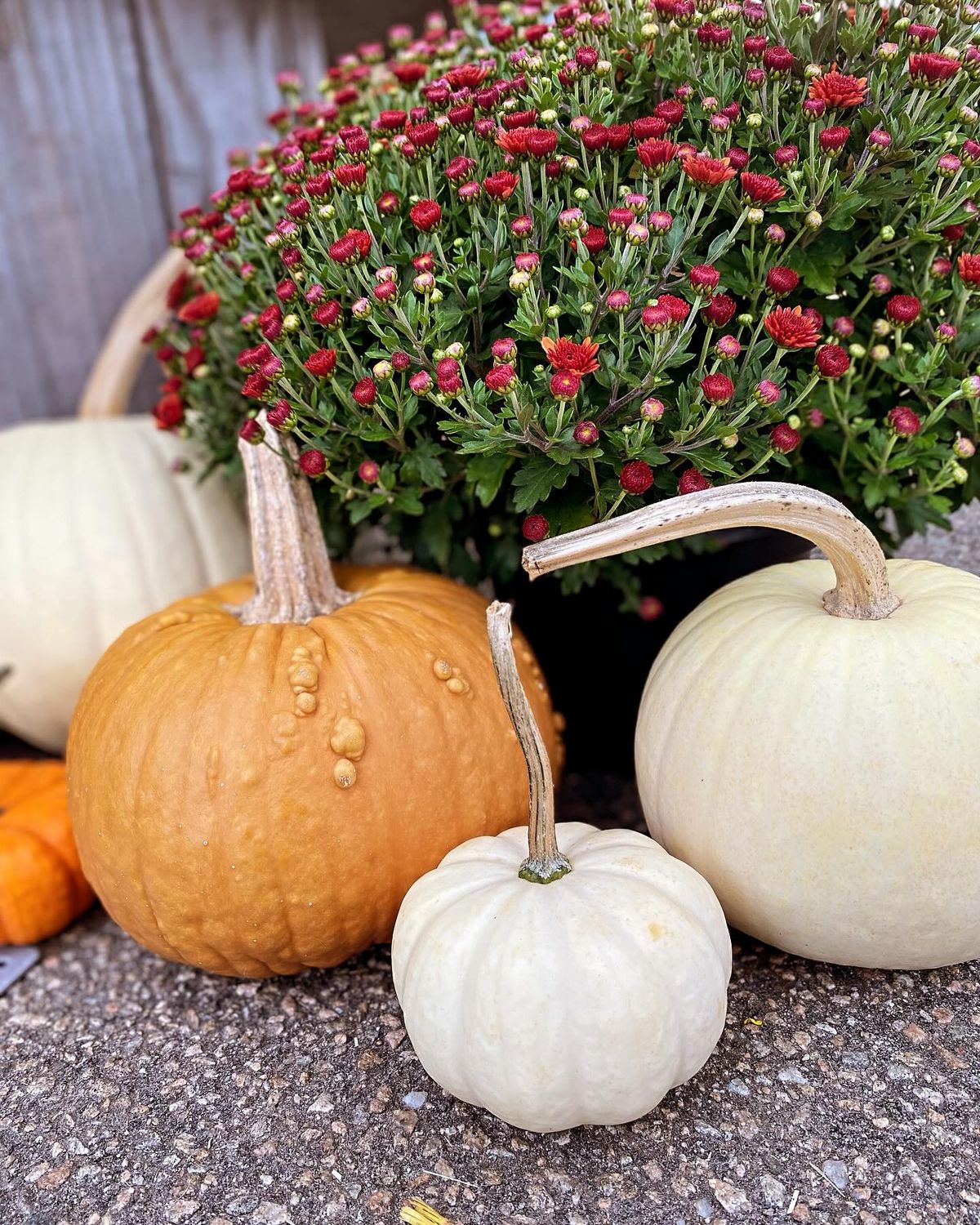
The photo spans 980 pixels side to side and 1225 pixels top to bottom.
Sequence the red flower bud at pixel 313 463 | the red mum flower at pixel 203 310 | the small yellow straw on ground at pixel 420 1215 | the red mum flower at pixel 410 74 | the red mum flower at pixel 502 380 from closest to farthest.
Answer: the small yellow straw on ground at pixel 420 1215, the red mum flower at pixel 502 380, the red flower bud at pixel 313 463, the red mum flower at pixel 410 74, the red mum flower at pixel 203 310

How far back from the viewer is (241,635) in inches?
56.4

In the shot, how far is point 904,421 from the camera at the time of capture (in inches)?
52.7

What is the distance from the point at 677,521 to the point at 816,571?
38 centimetres

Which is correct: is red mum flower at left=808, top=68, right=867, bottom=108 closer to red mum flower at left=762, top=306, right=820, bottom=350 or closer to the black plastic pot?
red mum flower at left=762, top=306, right=820, bottom=350

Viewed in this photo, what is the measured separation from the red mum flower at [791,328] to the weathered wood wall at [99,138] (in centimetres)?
198

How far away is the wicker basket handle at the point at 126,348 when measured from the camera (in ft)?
7.82

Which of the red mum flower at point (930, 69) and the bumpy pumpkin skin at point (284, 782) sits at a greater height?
the red mum flower at point (930, 69)

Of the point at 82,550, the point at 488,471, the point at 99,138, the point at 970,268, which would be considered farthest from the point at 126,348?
the point at 970,268

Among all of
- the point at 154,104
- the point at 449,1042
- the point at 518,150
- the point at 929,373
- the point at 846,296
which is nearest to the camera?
the point at 449,1042

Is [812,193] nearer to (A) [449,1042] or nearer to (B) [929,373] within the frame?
(B) [929,373]

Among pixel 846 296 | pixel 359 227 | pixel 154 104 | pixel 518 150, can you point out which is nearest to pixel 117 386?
pixel 154 104

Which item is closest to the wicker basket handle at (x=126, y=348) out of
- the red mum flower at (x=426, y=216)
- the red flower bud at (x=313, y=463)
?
the red flower bud at (x=313, y=463)

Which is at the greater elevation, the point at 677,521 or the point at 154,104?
the point at 154,104

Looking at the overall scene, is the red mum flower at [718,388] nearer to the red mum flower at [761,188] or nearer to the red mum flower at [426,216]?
the red mum flower at [761,188]
